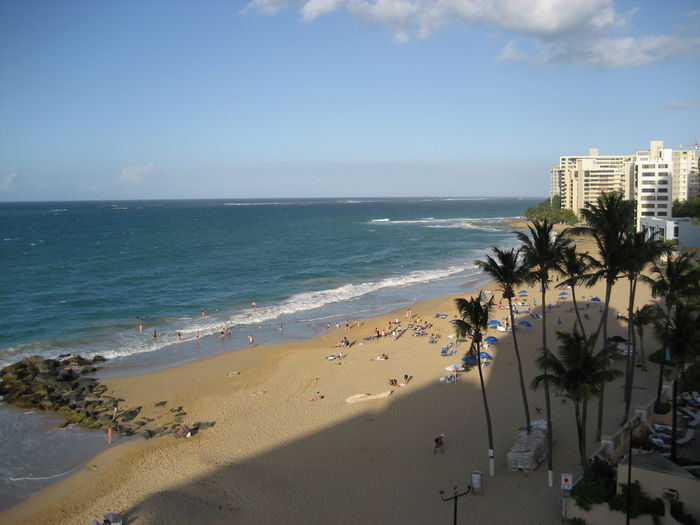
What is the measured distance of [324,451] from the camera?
20188 mm

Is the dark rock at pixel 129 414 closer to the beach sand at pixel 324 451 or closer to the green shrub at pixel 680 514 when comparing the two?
the beach sand at pixel 324 451

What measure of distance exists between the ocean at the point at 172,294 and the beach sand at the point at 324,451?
2891mm

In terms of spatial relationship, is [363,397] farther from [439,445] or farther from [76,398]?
[76,398]

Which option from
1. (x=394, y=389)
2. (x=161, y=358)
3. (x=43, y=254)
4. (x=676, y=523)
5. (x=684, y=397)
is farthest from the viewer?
(x=43, y=254)

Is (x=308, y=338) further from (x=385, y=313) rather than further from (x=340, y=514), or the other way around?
(x=340, y=514)

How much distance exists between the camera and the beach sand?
1631 centimetres

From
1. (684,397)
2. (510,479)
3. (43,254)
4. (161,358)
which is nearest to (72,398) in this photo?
(161,358)

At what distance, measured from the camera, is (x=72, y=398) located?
87.5 ft

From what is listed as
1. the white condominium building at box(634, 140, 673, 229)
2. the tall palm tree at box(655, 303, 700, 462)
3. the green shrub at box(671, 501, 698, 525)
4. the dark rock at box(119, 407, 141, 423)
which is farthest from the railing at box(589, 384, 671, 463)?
the white condominium building at box(634, 140, 673, 229)

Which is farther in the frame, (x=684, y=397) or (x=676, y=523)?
(x=684, y=397)

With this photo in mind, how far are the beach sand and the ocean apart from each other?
289 centimetres

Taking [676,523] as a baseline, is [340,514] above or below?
below

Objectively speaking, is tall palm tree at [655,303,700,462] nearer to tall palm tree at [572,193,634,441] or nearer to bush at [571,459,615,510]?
tall palm tree at [572,193,634,441]

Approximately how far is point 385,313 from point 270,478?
1028 inches
